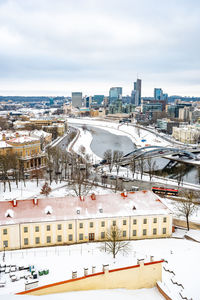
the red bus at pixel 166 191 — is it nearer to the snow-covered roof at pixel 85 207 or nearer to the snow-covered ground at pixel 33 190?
the snow-covered ground at pixel 33 190

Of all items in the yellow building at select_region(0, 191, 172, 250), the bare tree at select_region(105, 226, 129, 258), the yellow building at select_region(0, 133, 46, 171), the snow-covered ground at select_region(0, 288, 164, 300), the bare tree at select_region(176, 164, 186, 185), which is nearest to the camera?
the snow-covered ground at select_region(0, 288, 164, 300)

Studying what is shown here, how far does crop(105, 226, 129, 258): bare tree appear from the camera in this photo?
24.3m

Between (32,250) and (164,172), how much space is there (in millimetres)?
44369

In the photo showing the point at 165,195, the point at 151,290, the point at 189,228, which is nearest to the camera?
the point at 151,290

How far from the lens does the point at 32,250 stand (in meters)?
25.9

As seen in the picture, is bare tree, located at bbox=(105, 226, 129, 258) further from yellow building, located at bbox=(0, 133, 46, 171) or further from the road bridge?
the road bridge

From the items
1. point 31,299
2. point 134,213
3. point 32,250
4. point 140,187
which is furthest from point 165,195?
point 31,299

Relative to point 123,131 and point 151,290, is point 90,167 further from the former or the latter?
point 123,131

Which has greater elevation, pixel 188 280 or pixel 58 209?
pixel 58 209

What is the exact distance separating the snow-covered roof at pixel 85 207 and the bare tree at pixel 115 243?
1784 mm

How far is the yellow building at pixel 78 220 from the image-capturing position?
2709cm

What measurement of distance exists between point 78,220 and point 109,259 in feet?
18.4

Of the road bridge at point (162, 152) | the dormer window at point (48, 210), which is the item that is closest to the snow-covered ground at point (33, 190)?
the dormer window at point (48, 210)

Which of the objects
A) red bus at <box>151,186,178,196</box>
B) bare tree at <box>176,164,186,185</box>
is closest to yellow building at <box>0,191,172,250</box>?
red bus at <box>151,186,178,196</box>
